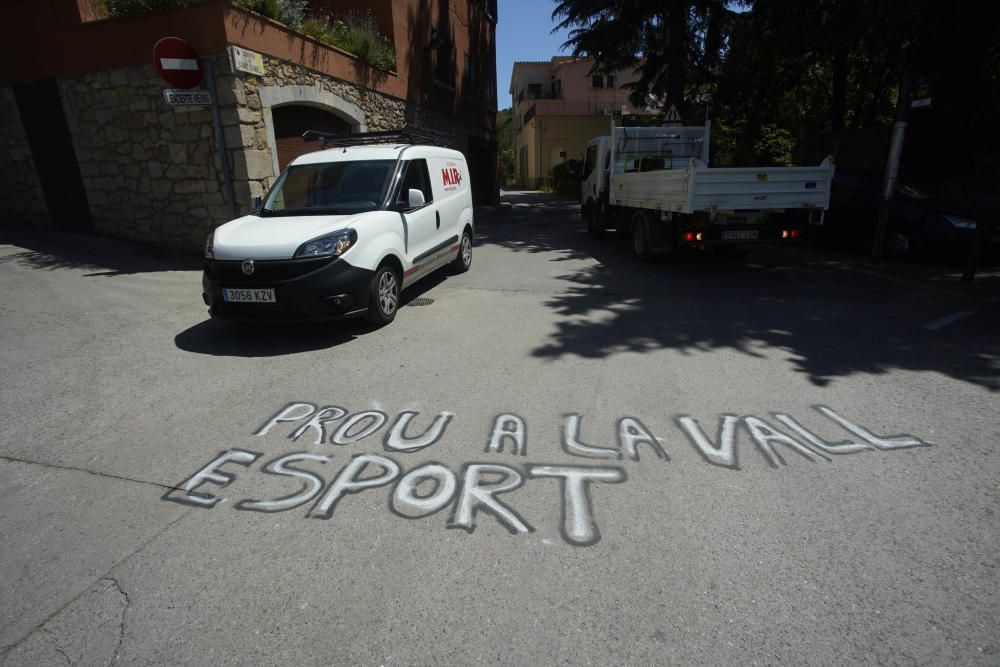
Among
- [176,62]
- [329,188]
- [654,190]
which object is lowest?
[654,190]

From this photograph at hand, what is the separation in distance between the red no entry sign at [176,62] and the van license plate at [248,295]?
4949mm

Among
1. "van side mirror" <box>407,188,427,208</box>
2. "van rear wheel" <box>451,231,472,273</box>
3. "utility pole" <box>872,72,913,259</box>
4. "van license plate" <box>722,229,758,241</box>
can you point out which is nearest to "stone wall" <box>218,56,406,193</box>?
"van rear wheel" <box>451,231,472,273</box>

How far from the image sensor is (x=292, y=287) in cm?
507

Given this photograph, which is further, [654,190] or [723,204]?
[654,190]

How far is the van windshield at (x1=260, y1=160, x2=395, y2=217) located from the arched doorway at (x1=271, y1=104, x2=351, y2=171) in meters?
3.82

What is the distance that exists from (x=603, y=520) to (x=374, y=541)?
113 cm

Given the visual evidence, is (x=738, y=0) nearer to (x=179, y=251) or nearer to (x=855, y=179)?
(x=855, y=179)

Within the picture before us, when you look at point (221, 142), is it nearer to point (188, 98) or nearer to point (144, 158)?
point (188, 98)

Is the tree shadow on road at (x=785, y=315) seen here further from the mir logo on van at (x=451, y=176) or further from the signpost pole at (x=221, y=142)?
the signpost pole at (x=221, y=142)

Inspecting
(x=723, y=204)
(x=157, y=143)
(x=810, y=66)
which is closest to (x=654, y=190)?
(x=723, y=204)

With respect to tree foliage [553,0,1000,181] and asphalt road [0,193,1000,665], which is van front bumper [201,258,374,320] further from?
tree foliage [553,0,1000,181]

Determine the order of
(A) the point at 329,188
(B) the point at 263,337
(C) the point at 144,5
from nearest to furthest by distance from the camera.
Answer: (B) the point at 263,337 < (A) the point at 329,188 < (C) the point at 144,5

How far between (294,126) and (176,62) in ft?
8.60

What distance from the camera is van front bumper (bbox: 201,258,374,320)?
509 centimetres
